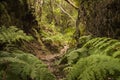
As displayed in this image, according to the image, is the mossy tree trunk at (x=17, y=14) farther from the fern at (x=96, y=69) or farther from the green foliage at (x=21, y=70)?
the fern at (x=96, y=69)

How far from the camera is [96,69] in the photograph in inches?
117

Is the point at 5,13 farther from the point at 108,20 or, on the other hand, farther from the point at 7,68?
the point at 7,68

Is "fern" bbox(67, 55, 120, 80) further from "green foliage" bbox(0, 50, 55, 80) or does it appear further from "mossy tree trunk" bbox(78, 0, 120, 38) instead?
"mossy tree trunk" bbox(78, 0, 120, 38)

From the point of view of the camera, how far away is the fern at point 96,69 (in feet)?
9.70

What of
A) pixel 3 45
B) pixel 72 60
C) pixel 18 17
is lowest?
pixel 72 60

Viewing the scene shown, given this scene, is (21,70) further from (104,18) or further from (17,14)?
(17,14)

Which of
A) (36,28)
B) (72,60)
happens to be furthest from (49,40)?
(72,60)

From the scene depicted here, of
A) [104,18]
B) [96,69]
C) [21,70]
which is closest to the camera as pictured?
[96,69]

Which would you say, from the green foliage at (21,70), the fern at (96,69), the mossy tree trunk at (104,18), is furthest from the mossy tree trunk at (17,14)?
the fern at (96,69)

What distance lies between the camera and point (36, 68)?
3.41 meters

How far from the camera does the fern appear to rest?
116 inches

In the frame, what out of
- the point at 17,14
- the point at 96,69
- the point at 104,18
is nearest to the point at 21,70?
the point at 96,69

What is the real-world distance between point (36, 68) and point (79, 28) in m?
4.44


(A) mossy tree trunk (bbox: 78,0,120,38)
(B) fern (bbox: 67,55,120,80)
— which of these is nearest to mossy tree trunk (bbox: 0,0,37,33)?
(A) mossy tree trunk (bbox: 78,0,120,38)
